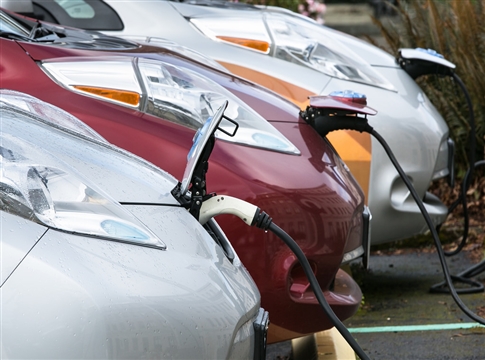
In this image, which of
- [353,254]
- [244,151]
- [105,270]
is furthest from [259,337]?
[353,254]

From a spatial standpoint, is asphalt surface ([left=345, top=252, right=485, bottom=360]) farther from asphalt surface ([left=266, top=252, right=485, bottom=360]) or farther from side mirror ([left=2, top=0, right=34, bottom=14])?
side mirror ([left=2, top=0, right=34, bottom=14])

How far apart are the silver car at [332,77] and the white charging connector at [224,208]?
2.27m

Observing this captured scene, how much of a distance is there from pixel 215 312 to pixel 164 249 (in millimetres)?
176

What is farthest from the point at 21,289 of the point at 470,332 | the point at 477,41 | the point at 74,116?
the point at 477,41

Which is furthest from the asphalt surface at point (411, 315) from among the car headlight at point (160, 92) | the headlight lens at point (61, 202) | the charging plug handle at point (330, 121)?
the headlight lens at point (61, 202)

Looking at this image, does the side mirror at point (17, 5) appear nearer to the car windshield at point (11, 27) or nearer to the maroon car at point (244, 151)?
the car windshield at point (11, 27)

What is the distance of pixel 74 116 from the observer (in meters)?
2.93

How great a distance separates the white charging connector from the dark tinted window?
9.38ft

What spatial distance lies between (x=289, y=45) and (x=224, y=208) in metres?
2.72

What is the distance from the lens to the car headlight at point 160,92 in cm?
310

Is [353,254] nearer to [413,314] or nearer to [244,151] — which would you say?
[244,151]

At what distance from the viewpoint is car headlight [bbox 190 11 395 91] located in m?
4.70

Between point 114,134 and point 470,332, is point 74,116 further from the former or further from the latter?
point 470,332

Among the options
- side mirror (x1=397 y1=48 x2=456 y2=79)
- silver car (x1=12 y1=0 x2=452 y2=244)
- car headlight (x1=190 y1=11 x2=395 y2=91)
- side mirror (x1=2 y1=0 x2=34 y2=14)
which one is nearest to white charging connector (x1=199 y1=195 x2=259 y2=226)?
silver car (x1=12 y1=0 x2=452 y2=244)
